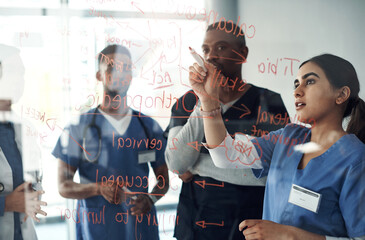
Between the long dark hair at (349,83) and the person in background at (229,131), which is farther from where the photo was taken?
the person in background at (229,131)

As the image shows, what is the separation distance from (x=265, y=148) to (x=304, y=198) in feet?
0.66

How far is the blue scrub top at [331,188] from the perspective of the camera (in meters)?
0.90

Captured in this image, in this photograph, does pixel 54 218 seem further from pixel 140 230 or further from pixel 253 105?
pixel 253 105

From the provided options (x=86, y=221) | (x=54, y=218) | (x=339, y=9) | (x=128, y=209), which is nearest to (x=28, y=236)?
(x=54, y=218)

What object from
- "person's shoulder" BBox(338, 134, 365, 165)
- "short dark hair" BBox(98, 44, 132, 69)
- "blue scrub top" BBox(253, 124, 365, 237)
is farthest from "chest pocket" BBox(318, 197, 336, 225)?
"short dark hair" BBox(98, 44, 132, 69)

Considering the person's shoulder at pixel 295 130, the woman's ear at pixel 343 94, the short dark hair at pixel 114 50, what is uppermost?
the short dark hair at pixel 114 50

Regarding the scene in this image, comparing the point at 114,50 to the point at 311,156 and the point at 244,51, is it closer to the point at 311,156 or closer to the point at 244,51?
the point at 244,51

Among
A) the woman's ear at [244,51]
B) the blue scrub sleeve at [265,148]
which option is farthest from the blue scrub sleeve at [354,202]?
the woman's ear at [244,51]

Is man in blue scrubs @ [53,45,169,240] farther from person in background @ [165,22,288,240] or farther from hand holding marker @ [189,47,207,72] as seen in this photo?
hand holding marker @ [189,47,207,72]

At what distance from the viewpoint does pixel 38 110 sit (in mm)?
1177

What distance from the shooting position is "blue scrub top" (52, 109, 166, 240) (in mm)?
1162

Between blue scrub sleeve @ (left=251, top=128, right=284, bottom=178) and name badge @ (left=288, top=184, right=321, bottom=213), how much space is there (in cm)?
12

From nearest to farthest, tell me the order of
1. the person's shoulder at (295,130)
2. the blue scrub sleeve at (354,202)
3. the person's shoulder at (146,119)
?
1. the blue scrub sleeve at (354,202)
2. the person's shoulder at (295,130)
3. the person's shoulder at (146,119)

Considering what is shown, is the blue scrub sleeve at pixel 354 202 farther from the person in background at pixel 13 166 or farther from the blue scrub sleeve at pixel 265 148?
the person in background at pixel 13 166
